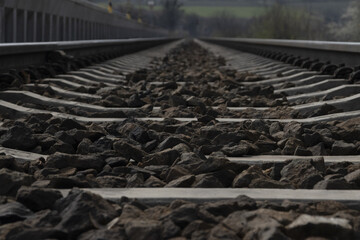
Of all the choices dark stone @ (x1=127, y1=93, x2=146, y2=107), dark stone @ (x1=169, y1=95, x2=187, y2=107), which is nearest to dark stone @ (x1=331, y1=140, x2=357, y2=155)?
dark stone @ (x1=169, y1=95, x2=187, y2=107)

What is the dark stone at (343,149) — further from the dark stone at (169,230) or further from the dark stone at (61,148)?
the dark stone at (169,230)

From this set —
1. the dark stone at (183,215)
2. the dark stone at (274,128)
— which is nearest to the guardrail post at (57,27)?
the dark stone at (274,128)

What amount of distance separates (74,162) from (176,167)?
514mm

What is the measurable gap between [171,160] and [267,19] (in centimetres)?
4622

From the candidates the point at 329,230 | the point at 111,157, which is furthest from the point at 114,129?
the point at 329,230

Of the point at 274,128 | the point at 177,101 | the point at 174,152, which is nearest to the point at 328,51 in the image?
the point at 177,101

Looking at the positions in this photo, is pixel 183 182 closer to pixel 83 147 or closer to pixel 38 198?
pixel 38 198

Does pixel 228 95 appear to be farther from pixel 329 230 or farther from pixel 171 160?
pixel 329 230

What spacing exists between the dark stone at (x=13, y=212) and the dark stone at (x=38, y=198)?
5cm

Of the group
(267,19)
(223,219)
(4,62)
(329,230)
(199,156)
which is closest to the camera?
(329,230)

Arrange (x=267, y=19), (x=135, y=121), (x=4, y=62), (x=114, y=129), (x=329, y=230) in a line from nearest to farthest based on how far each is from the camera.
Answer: (x=329, y=230)
(x=114, y=129)
(x=135, y=121)
(x=4, y=62)
(x=267, y=19)

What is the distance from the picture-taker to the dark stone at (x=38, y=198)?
2324 mm

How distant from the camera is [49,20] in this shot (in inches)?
548

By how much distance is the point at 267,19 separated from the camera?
48156 millimetres
